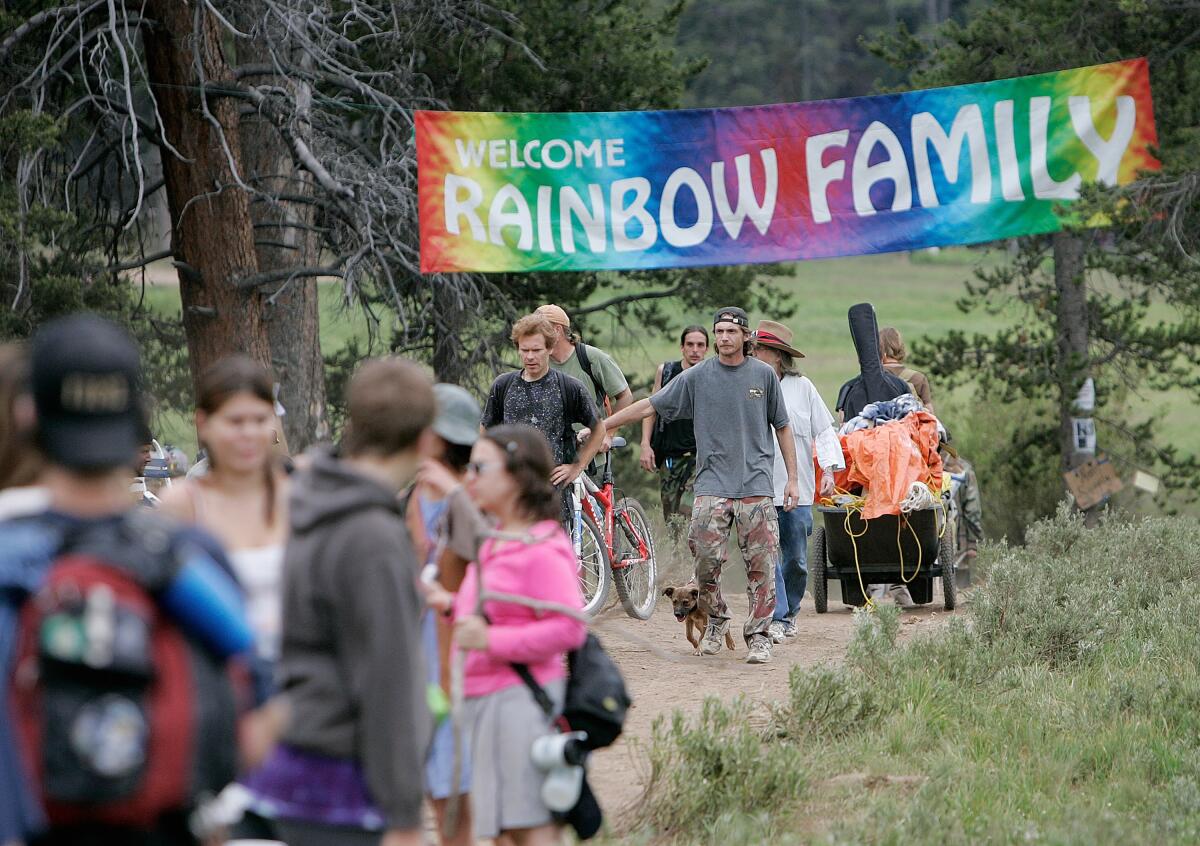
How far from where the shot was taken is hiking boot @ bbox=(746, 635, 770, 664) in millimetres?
9661

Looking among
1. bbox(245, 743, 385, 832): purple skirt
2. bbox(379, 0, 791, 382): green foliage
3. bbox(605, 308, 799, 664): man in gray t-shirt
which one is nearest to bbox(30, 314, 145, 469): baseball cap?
bbox(245, 743, 385, 832): purple skirt

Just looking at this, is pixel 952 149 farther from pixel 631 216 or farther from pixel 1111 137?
pixel 631 216

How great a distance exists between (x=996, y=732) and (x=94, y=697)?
18.3ft

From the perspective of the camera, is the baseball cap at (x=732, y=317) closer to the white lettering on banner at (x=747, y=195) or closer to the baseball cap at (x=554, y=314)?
the baseball cap at (x=554, y=314)

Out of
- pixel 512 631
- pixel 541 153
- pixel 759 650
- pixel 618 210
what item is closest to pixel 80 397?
pixel 512 631

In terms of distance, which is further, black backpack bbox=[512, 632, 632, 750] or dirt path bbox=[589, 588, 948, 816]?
dirt path bbox=[589, 588, 948, 816]

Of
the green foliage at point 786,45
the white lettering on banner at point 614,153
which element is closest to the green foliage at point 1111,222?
the white lettering on banner at point 614,153

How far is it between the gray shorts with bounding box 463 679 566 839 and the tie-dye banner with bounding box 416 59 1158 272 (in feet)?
29.8

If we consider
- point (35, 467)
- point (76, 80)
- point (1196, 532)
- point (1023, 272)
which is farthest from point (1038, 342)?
point (35, 467)

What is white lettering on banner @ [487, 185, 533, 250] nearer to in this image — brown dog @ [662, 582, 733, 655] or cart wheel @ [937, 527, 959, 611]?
cart wheel @ [937, 527, 959, 611]

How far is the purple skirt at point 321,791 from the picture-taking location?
340 centimetres

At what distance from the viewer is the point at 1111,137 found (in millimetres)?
13656

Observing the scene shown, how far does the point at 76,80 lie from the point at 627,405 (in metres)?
6.59

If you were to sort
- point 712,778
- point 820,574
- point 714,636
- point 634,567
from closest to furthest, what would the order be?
point 712,778
point 714,636
point 634,567
point 820,574
